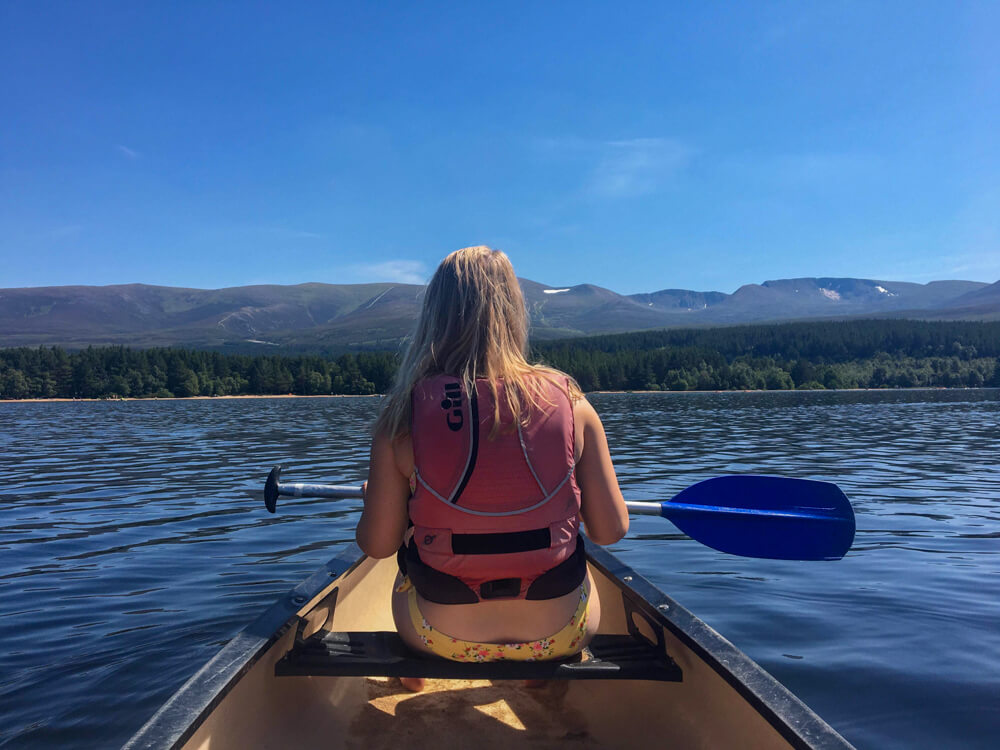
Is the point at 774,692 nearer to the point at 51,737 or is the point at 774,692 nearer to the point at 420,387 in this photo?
the point at 420,387

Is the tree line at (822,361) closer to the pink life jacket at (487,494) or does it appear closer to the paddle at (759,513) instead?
the paddle at (759,513)

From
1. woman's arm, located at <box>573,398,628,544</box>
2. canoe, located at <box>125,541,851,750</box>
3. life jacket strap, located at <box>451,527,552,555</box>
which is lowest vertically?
canoe, located at <box>125,541,851,750</box>

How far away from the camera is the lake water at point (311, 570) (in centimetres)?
491

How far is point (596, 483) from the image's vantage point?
313 centimetres

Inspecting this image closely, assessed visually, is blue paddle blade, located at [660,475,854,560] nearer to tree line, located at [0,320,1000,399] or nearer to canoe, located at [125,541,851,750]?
canoe, located at [125,541,851,750]

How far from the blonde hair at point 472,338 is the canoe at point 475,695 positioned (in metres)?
1.17

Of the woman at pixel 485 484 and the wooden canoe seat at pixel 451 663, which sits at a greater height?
the woman at pixel 485 484

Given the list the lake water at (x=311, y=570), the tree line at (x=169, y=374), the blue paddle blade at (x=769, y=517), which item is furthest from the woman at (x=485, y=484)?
the tree line at (x=169, y=374)

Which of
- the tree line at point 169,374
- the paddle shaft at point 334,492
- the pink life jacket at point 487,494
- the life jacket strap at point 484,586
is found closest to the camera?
the pink life jacket at point 487,494

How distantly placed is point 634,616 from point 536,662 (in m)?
1.12

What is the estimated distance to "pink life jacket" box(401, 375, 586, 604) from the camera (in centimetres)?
282

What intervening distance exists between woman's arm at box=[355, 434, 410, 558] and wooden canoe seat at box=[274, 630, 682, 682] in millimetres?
480

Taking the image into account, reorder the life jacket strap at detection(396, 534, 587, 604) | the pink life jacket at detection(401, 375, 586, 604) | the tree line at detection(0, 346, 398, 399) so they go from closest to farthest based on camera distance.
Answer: the pink life jacket at detection(401, 375, 586, 604) < the life jacket strap at detection(396, 534, 587, 604) < the tree line at detection(0, 346, 398, 399)

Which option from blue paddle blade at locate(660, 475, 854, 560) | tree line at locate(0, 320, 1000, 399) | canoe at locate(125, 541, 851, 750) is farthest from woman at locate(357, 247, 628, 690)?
tree line at locate(0, 320, 1000, 399)
